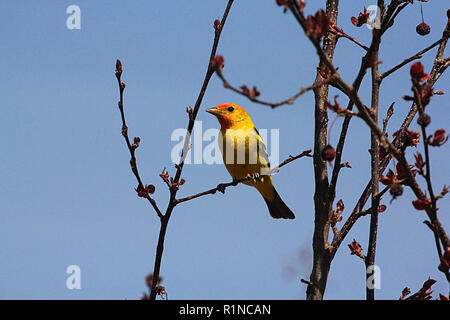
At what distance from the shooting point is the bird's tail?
7980 millimetres

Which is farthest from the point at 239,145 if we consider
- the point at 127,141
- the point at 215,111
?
the point at 127,141

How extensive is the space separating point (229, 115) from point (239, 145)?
41cm

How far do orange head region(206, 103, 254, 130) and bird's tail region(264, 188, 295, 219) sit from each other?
1.13 metres

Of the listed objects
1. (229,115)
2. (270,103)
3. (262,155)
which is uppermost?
(229,115)

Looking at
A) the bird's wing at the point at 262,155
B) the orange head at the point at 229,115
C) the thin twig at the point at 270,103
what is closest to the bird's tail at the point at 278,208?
the bird's wing at the point at 262,155

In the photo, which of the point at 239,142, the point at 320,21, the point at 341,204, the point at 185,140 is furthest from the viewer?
the point at 239,142

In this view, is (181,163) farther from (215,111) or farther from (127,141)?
(215,111)

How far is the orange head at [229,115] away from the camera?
736 cm

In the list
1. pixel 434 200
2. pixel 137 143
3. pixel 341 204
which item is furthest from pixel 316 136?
pixel 434 200

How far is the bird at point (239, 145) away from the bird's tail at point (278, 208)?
44cm

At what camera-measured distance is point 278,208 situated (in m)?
8.05

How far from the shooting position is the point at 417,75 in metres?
2.54
